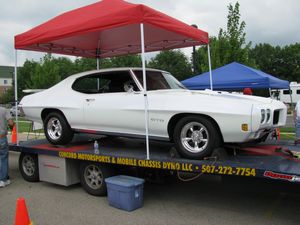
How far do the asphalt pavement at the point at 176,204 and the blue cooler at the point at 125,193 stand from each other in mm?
101

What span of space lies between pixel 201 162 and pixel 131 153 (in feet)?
4.75

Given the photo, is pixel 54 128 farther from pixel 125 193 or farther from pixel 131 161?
pixel 125 193

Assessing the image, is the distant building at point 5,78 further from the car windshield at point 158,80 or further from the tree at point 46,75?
the car windshield at point 158,80

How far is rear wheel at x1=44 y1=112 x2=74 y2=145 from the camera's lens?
7.04 m

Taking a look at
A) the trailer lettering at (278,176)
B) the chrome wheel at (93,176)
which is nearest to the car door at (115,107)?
the chrome wheel at (93,176)

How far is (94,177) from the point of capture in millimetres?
6430

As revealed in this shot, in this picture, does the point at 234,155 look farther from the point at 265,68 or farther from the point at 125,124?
the point at 265,68

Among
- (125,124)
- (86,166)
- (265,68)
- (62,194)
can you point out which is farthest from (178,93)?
(265,68)

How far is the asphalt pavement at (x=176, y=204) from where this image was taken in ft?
17.1

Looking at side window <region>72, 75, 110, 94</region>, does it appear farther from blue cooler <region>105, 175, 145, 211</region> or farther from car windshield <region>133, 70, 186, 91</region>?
blue cooler <region>105, 175, 145, 211</region>

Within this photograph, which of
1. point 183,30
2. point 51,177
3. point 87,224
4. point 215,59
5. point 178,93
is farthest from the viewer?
point 215,59

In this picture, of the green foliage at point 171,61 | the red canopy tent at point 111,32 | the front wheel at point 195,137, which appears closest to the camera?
the front wheel at point 195,137

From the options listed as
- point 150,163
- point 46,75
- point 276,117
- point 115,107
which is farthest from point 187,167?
point 46,75

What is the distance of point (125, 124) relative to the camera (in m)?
6.18
